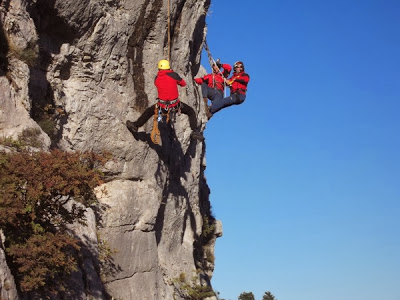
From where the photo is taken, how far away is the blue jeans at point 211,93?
1053 inches

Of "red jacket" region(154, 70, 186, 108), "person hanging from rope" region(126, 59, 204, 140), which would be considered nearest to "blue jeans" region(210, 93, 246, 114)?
"person hanging from rope" region(126, 59, 204, 140)

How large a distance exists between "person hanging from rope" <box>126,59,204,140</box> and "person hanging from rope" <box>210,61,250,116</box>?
380cm

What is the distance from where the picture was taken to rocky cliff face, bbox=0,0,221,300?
20.2 metres

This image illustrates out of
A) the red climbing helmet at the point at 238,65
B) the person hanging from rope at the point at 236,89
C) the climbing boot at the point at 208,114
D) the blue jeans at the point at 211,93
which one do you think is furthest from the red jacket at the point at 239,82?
the climbing boot at the point at 208,114

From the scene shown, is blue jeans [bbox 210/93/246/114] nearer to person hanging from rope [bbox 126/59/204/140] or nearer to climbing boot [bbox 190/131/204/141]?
climbing boot [bbox 190/131/204/141]

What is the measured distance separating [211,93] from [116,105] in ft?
14.9

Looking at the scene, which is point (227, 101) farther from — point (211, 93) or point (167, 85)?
point (167, 85)

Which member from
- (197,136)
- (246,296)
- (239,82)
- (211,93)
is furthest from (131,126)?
(246,296)

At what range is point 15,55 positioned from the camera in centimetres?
2002

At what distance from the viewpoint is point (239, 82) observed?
2688 centimetres

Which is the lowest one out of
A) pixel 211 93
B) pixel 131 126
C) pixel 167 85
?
pixel 131 126

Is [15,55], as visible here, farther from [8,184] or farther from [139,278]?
[139,278]

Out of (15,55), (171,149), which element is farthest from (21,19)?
(171,149)

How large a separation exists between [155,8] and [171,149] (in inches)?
183
